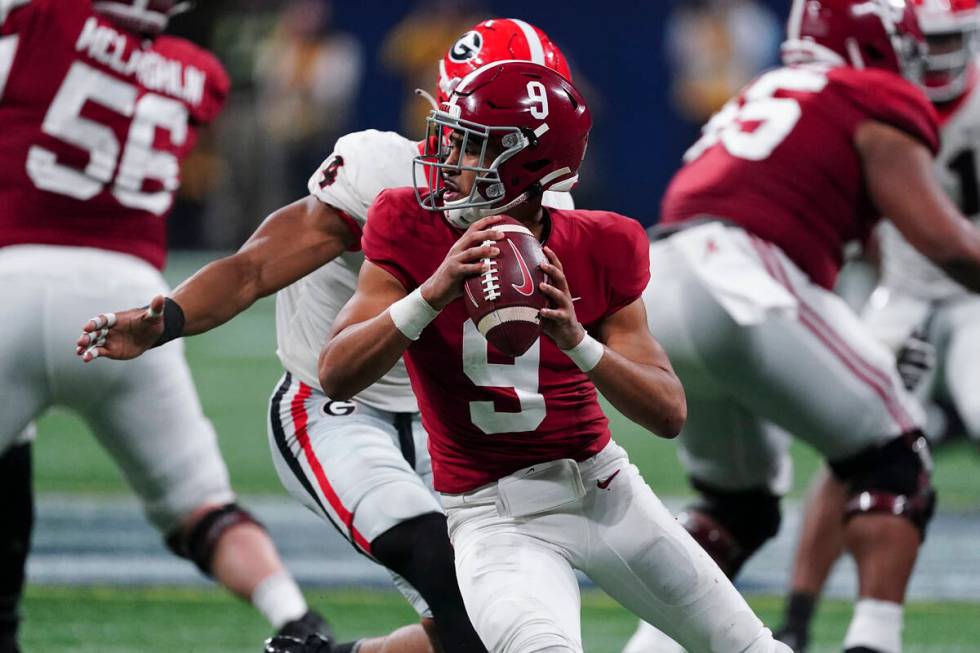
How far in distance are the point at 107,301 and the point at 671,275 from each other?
4.57 feet

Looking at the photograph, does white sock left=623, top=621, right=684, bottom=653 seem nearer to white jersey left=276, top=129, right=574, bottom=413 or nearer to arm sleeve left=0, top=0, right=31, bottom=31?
white jersey left=276, top=129, right=574, bottom=413

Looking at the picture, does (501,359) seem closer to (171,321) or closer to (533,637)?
(533,637)

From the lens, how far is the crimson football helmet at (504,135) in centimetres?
280

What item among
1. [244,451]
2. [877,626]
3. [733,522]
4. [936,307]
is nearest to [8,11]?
[733,522]

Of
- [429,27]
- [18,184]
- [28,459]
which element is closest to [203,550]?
[28,459]

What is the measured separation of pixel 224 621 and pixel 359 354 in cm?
235

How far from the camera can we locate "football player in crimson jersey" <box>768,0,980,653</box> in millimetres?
4336

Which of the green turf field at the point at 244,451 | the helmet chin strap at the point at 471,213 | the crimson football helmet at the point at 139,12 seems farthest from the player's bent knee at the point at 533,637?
the green turf field at the point at 244,451

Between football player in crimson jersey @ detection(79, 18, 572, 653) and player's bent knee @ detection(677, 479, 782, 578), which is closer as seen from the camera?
football player in crimson jersey @ detection(79, 18, 572, 653)

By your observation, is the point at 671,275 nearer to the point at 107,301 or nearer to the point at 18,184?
the point at 107,301

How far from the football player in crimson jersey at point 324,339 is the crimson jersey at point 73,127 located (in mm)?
782

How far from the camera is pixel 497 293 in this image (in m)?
2.55

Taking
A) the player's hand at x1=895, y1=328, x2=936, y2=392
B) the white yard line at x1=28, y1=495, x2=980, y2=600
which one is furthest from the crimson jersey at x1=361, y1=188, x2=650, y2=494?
the white yard line at x1=28, y1=495, x2=980, y2=600

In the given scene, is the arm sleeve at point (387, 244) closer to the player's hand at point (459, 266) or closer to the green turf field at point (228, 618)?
the player's hand at point (459, 266)
